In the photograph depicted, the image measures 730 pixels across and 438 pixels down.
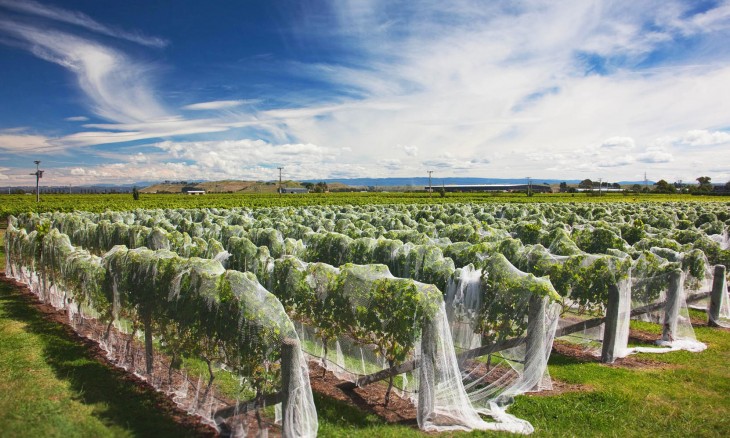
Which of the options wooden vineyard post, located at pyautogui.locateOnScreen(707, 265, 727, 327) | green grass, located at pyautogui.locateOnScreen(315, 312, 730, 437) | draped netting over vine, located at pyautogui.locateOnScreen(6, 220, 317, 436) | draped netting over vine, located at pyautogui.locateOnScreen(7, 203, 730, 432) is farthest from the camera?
wooden vineyard post, located at pyautogui.locateOnScreen(707, 265, 727, 327)

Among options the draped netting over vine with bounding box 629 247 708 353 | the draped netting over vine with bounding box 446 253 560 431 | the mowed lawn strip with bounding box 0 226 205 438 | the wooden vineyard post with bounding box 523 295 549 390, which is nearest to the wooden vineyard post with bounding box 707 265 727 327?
the draped netting over vine with bounding box 629 247 708 353

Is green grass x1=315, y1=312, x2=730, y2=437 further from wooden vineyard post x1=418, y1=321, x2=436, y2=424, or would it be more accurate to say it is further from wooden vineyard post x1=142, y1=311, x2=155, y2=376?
wooden vineyard post x1=142, y1=311, x2=155, y2=376

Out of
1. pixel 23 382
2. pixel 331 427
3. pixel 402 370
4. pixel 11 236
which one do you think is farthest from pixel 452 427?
pixel 11 236

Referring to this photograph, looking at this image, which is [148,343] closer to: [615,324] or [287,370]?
[287,370]

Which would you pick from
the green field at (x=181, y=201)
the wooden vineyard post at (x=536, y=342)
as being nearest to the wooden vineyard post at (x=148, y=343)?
the wooden vineyard post at (x=536, y=342)

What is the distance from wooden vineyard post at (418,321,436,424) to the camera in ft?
22.3

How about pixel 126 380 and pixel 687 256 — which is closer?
pixel 126 380

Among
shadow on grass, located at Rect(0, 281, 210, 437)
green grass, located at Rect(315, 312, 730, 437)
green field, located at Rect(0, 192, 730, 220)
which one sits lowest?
shadow on grass, located at Rect(0, 281, 210, 437)

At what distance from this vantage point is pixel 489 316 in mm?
8766

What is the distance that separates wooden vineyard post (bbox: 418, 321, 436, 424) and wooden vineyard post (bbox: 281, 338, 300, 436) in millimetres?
2115

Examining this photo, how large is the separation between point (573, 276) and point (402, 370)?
212 inches

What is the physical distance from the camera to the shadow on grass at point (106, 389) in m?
6.62

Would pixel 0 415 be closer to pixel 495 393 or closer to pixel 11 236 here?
pixel 495 393

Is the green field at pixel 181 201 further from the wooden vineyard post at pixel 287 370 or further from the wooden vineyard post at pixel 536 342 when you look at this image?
the wooden vineyard post at pixel 536 342
